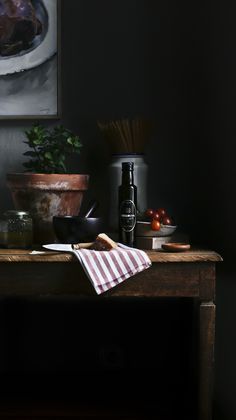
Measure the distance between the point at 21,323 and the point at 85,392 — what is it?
0.34m

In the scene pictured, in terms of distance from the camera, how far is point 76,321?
7.04ft

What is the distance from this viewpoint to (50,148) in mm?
1900

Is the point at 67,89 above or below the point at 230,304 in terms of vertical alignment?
above

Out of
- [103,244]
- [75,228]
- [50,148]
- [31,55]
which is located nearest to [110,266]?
[103,244]

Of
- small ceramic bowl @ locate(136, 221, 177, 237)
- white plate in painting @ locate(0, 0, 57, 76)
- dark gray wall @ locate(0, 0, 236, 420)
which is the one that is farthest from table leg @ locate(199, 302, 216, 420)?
white plate in painting @ locate(0, 0, 57, 76)

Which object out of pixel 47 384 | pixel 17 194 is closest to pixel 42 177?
pixel 17 194

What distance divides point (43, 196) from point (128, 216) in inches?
11.3

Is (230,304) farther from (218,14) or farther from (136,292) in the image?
(218,14)

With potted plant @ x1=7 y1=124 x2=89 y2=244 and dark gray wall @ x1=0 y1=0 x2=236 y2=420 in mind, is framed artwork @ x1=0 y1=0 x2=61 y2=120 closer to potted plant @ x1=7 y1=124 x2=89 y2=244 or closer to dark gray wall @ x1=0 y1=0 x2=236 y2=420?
dark gray wall @ x1=0 y1=0 x2=236 y2=420

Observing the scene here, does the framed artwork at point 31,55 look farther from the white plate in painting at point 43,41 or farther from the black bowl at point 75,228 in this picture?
the black bowl at point 75,228

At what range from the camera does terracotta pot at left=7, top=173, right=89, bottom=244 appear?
1.83 metres

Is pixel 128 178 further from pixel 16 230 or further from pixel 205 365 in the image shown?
pixel 205 365

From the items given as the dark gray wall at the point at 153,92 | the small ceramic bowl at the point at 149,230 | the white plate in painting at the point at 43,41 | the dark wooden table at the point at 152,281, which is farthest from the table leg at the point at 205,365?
the white plate in painting at the point at 43,41

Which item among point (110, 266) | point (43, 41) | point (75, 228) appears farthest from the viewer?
point (43, 41)
